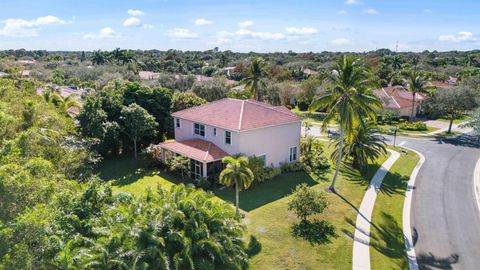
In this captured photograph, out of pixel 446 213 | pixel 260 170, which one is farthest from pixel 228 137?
pixel 446 213

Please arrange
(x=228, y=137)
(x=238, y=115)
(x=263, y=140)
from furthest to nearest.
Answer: (x=238, y=115) → (x=263, y=140) → (x=228, y=137)

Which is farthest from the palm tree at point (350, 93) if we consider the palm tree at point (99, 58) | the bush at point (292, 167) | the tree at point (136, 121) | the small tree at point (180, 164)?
the palm tree at point (99, 58)

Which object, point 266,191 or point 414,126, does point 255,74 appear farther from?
point 414,126

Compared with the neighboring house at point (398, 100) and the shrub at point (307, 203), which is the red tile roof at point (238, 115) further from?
the neighboring house at point (398, 100)

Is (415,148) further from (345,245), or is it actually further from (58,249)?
(58,249)

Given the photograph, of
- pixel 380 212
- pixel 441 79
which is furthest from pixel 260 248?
pixel 441 79
